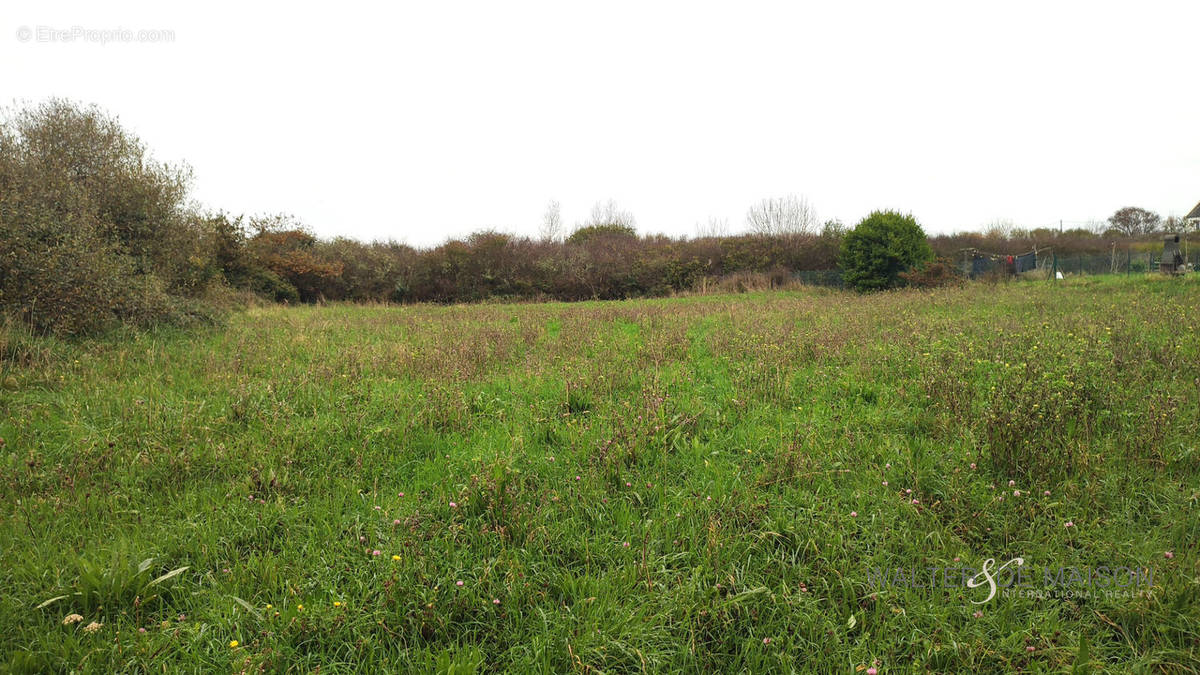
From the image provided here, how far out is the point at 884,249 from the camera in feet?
67.8

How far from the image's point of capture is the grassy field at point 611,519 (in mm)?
1986

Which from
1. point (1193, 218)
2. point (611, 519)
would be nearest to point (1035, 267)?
point (1193, 218)

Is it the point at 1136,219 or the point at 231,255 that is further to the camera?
the point at 1136,219

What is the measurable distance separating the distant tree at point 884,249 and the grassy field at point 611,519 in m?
16.7

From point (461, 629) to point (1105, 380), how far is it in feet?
19.5

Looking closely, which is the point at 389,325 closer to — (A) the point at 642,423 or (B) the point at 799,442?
(A) the point at 642,423

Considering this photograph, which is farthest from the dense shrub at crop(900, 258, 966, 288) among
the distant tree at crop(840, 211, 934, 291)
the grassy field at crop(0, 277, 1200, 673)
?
the grassy field at crop(0, 277, 1200, 673)

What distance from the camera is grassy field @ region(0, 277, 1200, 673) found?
6.52 feet

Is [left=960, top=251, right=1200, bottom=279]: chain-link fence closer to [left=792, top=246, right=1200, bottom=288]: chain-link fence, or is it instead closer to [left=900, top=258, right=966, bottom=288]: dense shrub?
[left=792, top=246, right=1200, bottom=288]: chain-link fence

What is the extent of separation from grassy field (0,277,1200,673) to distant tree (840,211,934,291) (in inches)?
656

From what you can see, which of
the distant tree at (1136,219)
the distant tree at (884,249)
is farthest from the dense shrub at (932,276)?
the distant tree at (1136,219)

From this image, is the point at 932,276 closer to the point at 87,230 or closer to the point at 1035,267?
the point at 1035,267

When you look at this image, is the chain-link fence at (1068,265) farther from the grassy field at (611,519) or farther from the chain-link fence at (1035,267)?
the grassy field at (611,519)

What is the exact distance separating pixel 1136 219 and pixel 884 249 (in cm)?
5397
